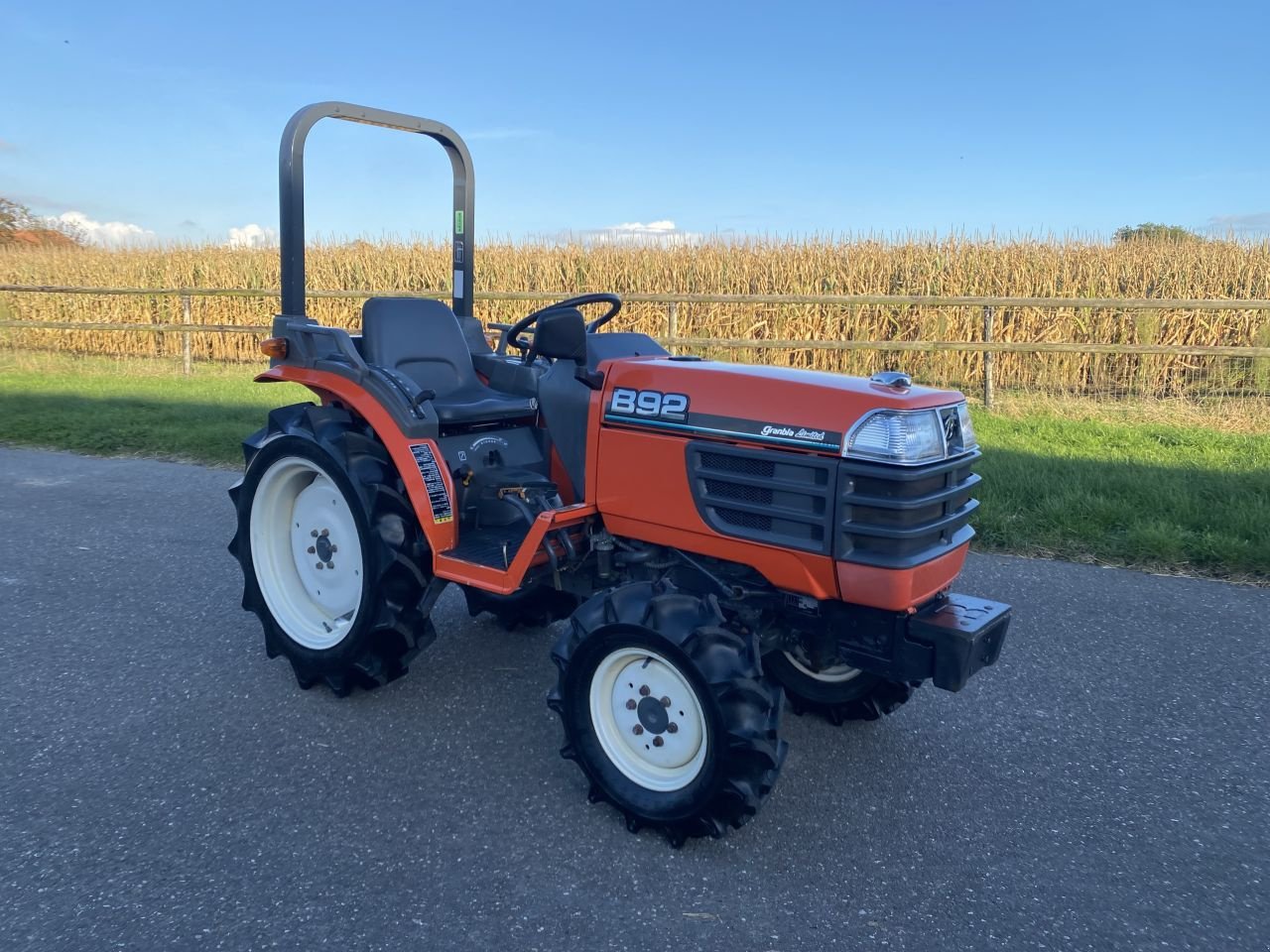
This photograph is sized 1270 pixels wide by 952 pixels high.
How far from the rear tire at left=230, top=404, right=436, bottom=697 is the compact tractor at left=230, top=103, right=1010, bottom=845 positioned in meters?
0.01

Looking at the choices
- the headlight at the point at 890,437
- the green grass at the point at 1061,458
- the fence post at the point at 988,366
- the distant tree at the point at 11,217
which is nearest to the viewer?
the headlight at the point at 890,437

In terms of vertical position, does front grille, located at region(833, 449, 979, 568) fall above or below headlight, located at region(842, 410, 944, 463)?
below

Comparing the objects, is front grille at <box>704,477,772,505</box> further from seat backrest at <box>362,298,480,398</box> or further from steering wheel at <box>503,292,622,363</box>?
seat backrest at <box>362,298,480,398</box>

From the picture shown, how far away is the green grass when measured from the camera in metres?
5.38

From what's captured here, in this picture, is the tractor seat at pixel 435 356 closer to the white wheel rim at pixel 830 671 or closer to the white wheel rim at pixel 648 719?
the white wheel rim at pixel 648 719

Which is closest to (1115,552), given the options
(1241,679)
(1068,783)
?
(1241,679)

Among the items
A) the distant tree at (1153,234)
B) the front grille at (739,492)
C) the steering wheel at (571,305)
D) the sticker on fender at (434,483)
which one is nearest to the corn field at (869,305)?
the distant tree at (1153,234)

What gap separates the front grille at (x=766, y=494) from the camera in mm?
2625

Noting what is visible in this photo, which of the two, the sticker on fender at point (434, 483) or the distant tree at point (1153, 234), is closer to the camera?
the sticker on fender at point (434, 483)

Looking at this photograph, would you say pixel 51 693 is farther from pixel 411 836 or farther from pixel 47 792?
pixel 411 836

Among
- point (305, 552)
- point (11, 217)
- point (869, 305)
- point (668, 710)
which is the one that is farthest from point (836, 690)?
point (11, 217)

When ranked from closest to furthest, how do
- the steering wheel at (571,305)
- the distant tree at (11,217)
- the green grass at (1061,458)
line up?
the steering wheel at (571,305) < the green grass at (1061,458) < the distant tree at (11,217)

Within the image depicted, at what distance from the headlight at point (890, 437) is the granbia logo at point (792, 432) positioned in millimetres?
82

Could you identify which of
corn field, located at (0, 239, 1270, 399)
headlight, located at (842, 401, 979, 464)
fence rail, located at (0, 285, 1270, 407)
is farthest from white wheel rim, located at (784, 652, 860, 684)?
corn field, located at (0, 239, 1270, 399)
